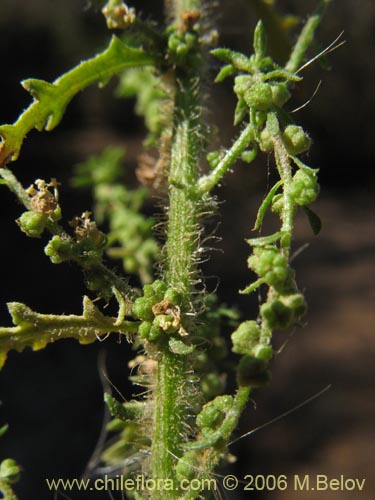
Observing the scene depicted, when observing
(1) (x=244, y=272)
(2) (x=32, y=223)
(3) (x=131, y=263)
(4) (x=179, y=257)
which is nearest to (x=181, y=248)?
(4) (x=179, y=257)

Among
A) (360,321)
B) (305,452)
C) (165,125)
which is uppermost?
(165,125)

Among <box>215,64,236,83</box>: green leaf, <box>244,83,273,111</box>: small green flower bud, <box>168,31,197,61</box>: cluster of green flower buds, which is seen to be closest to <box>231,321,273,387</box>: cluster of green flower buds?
<box>244,83,273,111</box>: small green flower bud

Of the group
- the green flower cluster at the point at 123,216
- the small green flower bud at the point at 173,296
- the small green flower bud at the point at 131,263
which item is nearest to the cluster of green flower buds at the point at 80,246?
the small green flower bud at the point at 173,296

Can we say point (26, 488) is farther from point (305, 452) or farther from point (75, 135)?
point (75, 135)

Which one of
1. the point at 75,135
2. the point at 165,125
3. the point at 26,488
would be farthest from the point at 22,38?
the point at 165,125

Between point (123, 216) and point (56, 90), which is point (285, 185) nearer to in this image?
point (56, 90)

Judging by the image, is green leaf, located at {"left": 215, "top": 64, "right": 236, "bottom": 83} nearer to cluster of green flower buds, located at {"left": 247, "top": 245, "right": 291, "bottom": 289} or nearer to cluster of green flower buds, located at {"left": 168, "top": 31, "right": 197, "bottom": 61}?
cluster of green flower buds, located at {"left": 168, "top": 31, "right": 197, "bottom": 61}
